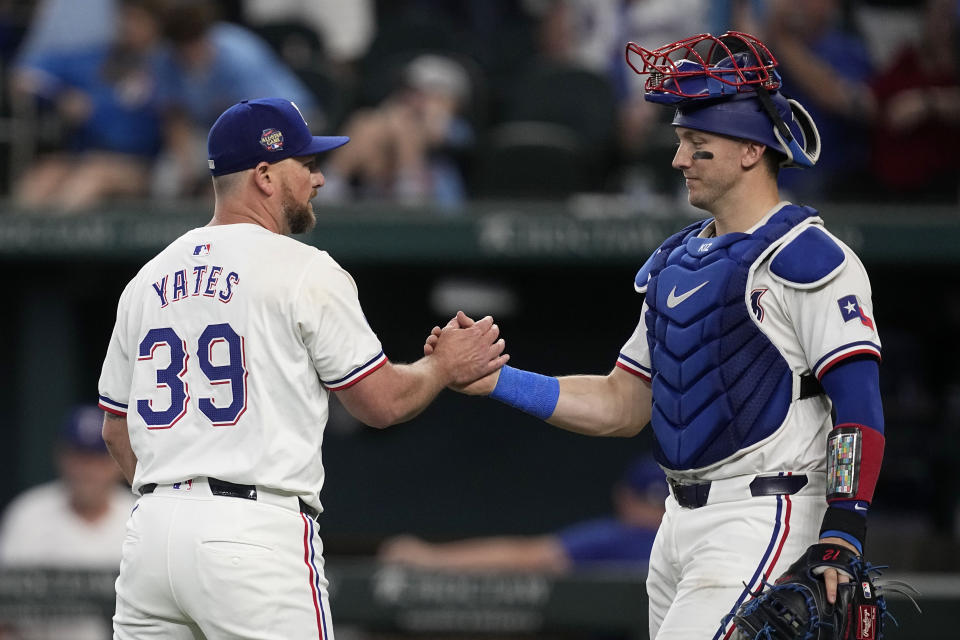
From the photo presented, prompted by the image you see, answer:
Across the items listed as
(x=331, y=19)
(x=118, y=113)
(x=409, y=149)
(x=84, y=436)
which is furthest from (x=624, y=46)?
(x=84, y=436)

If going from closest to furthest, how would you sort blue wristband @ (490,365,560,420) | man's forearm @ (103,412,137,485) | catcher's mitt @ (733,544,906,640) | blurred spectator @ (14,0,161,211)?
1. catcher's mitt @ (733,544,906,640)
2. man's forearm @ (103,412,137,485)
3. blue wristband @ (490,365,560,420)
4. blurred spectator @ (14,0,161,211)

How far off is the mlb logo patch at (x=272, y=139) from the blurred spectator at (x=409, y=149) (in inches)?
146

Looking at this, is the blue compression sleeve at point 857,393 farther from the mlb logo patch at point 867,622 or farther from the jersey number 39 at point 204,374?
the jersey number 39 at point 204,374

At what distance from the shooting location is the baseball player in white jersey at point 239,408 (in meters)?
3.48

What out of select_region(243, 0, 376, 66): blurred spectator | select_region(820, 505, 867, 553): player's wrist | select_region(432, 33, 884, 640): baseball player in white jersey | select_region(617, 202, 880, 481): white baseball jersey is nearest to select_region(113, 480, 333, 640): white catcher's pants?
select_region(432, 33, 884, 640): baseball player in white jersey

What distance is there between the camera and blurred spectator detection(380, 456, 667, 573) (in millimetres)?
6484

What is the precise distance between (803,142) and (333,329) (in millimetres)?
1255

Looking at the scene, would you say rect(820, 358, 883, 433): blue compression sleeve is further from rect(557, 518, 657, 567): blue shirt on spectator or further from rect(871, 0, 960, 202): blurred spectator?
rect(871, 0, 960, 202): blurred spectator

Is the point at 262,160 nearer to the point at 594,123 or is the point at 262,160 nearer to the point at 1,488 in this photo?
the point at 594,123

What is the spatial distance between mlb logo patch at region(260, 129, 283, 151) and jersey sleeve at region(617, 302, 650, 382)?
1.05 m

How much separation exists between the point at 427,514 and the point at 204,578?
5.14m

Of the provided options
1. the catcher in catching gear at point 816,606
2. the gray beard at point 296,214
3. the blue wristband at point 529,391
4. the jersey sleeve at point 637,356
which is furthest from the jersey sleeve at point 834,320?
the gray beard at point 296,214

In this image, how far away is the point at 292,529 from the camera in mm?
3553

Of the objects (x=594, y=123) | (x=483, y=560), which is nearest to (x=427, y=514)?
(x=483, y=560)
